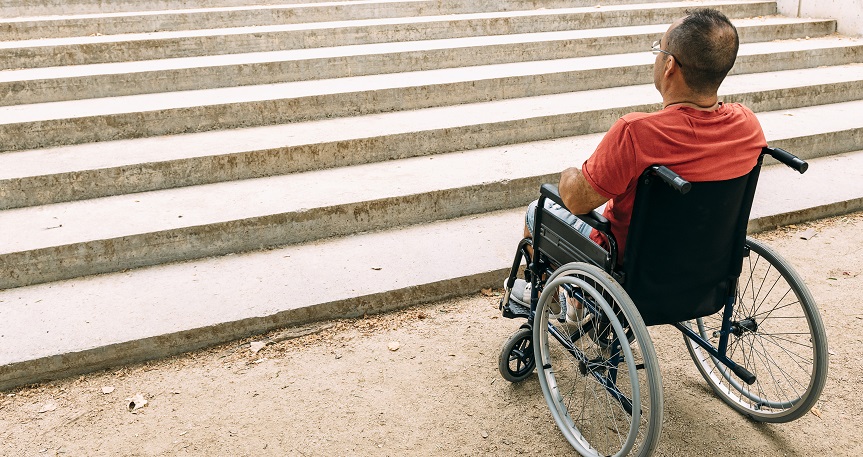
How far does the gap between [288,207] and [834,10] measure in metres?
6.01

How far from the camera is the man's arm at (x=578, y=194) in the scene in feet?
6.95

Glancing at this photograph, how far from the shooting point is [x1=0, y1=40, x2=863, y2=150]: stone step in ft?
14.4

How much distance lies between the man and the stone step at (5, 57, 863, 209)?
2583mm

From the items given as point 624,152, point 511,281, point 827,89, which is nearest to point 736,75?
point 827,89

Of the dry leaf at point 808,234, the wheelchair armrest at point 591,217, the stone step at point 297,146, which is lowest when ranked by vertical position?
the dry leaf at point 808,234

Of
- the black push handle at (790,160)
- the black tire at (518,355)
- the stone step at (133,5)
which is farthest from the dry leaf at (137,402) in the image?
the stone step at (133,5)

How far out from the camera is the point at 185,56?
5.43 m

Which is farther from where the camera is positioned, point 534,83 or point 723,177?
point 534,83

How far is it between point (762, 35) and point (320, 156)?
15.3ft

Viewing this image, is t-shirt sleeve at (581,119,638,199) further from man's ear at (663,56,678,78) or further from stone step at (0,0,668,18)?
stone step at (0,0,668,18)

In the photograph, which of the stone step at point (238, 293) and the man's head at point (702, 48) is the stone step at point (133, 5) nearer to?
the stone step at point (238, 293)

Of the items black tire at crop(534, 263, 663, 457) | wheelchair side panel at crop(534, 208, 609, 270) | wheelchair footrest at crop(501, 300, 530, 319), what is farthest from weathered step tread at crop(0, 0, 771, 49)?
black tire at crop(534, 263, 663, 457)

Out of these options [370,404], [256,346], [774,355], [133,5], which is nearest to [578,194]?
[370,404]

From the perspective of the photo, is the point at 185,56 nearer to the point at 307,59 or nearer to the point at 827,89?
the point at 307,59
